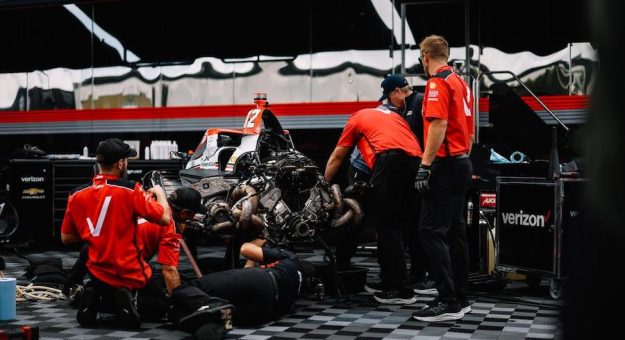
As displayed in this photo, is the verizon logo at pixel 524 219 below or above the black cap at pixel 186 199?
below

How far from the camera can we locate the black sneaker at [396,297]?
568cm

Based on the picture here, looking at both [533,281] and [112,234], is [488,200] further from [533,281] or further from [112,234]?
[112,234]

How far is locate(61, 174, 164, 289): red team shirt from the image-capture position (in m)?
4.80

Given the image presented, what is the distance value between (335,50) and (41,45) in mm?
4434

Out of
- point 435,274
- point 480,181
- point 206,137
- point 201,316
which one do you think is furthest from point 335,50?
point 201,316

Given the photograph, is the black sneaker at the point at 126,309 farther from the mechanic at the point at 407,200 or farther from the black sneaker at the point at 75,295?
the mechanic at the point at 407,200

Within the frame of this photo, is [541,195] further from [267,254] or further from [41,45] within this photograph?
[41,45]

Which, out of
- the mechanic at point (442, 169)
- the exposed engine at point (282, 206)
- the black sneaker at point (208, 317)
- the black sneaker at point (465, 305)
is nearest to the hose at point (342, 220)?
the exposed engine at point (282, 206)

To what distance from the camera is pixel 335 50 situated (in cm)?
937

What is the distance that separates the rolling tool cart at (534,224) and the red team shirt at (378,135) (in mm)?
932

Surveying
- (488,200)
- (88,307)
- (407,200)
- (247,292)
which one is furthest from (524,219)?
(88,307)

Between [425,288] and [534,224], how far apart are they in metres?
1.03

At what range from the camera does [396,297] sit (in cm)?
570

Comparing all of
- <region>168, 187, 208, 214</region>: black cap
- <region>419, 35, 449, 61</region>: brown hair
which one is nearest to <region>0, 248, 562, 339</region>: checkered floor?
<region>168, 187, 208, 214</region>: black cap
